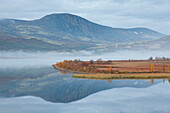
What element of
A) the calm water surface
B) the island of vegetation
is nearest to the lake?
the calm water surface

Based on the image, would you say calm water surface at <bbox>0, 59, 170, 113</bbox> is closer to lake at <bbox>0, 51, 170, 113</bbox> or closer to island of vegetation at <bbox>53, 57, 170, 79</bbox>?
lake at <bbox>0, 51, 170, 113</bbox>

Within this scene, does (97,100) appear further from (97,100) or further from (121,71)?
(121,71)

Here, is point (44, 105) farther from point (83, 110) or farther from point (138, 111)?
point (138, 111)

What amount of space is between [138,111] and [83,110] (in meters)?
8.09

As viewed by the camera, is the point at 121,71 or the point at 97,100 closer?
the point at 97,100

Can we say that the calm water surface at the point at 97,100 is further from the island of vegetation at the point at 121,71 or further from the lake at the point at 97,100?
the island of vegetation at the point at 121,71

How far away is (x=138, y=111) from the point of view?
113 feet

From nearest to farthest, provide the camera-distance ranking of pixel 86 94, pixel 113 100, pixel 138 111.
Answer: pixel 138 111, pixel 113 100, pixel 86 94

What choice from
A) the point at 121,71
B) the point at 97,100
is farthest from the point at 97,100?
the point at 121,71

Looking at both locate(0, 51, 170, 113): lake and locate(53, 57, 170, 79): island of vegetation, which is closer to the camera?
locate(0, 51, 170, 113): lake

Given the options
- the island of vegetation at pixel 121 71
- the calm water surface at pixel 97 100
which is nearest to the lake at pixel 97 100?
the calm water surface at pixel 97 100

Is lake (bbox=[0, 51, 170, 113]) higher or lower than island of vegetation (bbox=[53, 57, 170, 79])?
lower

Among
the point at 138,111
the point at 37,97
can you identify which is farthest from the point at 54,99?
the point at 138,111

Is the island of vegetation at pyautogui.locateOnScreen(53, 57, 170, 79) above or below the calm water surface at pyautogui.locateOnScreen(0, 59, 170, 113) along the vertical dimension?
above
